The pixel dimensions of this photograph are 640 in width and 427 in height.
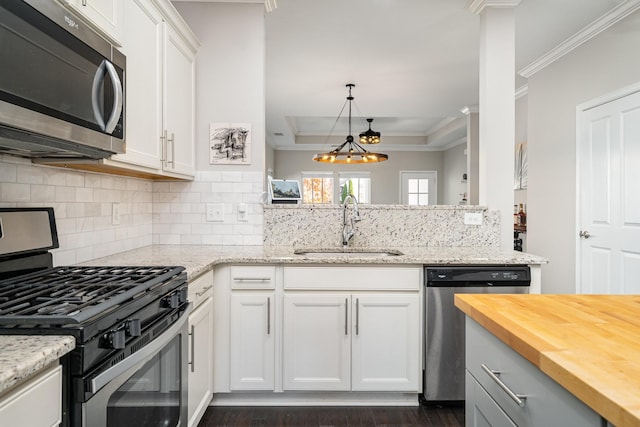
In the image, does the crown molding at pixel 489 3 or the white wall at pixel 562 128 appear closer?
the crown molding at pixel 489 3

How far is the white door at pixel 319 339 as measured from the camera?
6.95ft

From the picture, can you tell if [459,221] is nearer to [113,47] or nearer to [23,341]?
[113,47]

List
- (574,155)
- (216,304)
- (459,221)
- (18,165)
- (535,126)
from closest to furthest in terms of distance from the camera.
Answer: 1. (18,165)
2. (216,304)
3. (459,221)
4. (574,155)
5. (535,126)

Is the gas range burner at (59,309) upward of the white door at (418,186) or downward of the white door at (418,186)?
downward

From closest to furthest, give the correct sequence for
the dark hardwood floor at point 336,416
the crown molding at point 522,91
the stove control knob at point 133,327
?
the stove control knob at point 133,327 → the dark hardwood floor at point 336,416 → the crown molding at point 522,91

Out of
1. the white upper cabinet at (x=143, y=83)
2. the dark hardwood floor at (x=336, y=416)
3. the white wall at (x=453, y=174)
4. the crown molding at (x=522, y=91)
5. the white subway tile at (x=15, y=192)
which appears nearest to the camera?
the white subway tile at (x=15, y=192)

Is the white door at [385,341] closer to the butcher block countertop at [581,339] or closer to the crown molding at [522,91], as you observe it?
the butcher block countertop at [581,339]

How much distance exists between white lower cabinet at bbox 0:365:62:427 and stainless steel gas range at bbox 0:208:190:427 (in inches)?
1.3

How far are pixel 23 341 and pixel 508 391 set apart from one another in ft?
3.54

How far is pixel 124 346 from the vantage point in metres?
1.04

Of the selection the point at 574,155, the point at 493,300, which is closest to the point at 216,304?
the point at 493,300

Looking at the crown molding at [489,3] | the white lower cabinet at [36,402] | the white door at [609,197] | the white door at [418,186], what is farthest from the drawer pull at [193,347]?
the white door at [418,186]

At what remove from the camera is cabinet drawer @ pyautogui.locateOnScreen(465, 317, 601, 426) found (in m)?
0.66

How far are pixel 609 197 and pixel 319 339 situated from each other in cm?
281
